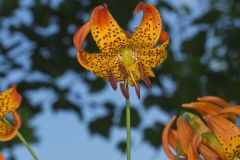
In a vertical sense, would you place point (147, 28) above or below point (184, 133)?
above

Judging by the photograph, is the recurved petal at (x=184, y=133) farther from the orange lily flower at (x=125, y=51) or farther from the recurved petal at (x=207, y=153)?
the orange lily flower at (x=125, y=51)

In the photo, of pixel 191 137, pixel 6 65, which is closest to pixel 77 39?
pixel 191 137

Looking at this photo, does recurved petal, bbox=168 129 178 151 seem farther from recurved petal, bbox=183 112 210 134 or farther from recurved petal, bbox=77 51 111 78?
recurved petal, bbox=77 51 111 78

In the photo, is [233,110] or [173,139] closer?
[233,110]

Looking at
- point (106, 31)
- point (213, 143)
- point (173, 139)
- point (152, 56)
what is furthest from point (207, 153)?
point (106, 31)

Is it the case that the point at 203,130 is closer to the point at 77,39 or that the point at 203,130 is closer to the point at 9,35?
the point at 77,39

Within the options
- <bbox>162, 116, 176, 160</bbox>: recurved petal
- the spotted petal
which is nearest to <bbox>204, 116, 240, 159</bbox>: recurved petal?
<bbox>162, 116, 176, 160</bbox>: recurved petal

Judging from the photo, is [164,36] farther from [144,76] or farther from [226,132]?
[226,132]

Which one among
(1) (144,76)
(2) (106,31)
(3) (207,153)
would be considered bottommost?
(3) (207,153)
